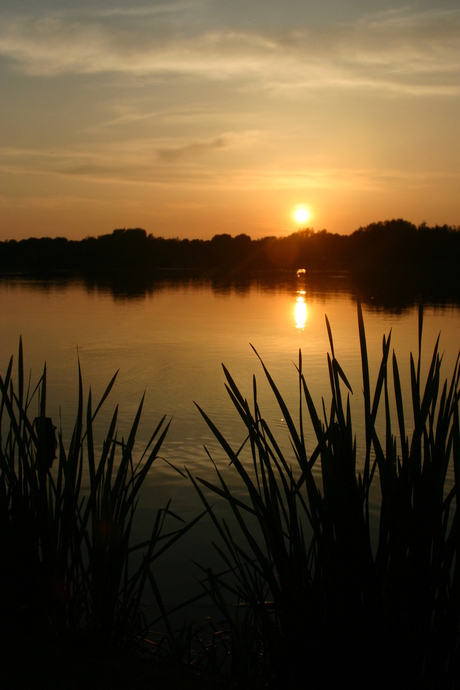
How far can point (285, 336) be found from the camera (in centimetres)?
1495

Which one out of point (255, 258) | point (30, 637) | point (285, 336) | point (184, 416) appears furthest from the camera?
point (255, 258)

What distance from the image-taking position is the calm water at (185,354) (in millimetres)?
→ 5773

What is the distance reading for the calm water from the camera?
5.77m

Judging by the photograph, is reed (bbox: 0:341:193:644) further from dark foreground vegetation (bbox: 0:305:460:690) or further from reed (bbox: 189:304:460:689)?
reed (bbox: 189:304:460:689)

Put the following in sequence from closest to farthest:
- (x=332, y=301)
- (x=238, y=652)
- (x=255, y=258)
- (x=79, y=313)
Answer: (x=238, y=652) → (x=79, y=313) → (x=332, y=301) → (x=255, y=258)

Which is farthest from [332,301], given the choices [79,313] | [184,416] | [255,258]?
[255,258]

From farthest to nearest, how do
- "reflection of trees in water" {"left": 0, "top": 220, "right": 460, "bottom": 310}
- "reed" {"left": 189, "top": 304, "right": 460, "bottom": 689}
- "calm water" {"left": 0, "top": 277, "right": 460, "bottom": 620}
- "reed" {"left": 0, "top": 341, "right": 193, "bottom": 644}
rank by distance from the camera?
"reflection of trees in water" {"left": 0, "top": 220, "right": 460, "bottom": 310} → "calm water" {"left": 0, "top": 277, "right": 460, "bottom": 620} → "reed" {"left": 0, "top": 341, "right": 193, "bottom": 644} → "reed" {"left": 189, "top": 304, "right": 460, "bottom": 689}

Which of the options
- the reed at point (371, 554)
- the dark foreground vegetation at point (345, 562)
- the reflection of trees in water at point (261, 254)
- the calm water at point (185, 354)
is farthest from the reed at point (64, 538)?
the reflection of trees in water at point (261, 254)

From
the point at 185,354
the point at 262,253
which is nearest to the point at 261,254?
the point at 262,253

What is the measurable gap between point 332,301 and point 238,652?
2434 centimetres

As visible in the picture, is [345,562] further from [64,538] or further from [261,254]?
[261,254]

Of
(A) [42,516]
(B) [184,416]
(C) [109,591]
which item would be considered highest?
(A) [42,516]

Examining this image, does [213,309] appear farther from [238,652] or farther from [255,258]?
[255,258]

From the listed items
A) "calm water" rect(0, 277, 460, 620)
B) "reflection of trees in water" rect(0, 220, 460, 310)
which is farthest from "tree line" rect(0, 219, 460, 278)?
"calm water" rect(0, 277, 460, 620)
